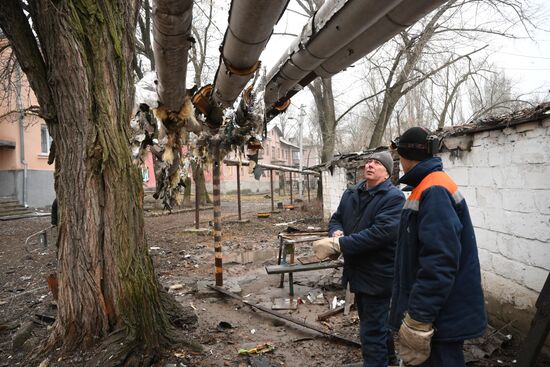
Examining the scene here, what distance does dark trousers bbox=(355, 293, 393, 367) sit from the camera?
2961 millimetres

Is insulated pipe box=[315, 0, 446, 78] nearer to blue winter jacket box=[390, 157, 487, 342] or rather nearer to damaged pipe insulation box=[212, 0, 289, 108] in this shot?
damaged pipe insulation box=[212, 0, 289, 108]

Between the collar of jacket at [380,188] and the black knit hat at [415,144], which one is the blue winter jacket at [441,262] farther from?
the collar of jacket at [380,188]

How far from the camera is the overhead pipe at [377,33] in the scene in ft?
6.32

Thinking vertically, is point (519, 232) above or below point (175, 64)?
below

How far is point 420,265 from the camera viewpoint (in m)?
2.04

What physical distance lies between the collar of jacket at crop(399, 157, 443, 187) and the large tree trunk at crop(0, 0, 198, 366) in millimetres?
2422

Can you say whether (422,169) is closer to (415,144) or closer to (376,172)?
(415,144)

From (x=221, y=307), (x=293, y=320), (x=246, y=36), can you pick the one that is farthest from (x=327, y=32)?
(x=221, y=307)

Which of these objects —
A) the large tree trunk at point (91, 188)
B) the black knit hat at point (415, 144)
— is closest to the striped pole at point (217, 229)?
the large tree trunk at point (91, 188)

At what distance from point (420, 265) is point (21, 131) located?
21.2 meters

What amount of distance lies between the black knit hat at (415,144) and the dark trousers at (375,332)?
133cm

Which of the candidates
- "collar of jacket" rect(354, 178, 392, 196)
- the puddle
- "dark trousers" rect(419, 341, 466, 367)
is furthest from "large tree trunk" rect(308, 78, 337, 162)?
"dark trousers" rect(419, 341, 466, 367)

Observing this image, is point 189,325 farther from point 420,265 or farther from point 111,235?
point 420,265

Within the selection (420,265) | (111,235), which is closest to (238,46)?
(420,265)
